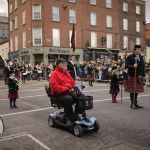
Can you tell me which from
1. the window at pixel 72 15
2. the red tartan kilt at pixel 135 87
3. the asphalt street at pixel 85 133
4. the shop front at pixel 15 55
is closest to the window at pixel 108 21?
the window at pixel 72 15

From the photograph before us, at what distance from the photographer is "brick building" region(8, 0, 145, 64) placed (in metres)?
32.4

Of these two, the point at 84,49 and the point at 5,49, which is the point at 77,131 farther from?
the point at 5,49

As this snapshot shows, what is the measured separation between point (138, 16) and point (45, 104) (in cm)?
3522

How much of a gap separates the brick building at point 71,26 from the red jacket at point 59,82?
2618 cm

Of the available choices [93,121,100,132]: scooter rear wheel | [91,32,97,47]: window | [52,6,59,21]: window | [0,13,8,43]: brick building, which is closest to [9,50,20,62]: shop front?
[52,6,59,21]: window

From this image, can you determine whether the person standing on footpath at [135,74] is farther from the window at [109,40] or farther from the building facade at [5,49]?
the building facade at [5,49]

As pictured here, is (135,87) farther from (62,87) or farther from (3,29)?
(3,29)

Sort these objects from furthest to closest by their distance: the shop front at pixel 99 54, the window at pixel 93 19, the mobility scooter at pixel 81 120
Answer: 1. the window at pixel 93 19
2. the shop front at pixel 99 54
3. the mobility scooter at pixel 81 120

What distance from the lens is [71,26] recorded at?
34375mm

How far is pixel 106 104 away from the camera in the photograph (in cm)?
934

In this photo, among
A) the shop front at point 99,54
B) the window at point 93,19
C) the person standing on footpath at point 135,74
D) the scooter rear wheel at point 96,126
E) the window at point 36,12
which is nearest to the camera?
the scooter rear wheel at point 96,126

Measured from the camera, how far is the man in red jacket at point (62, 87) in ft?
19.0

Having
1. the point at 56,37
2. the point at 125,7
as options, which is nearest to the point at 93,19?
the point at 56,37

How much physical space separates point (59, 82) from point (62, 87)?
0.47 feet
